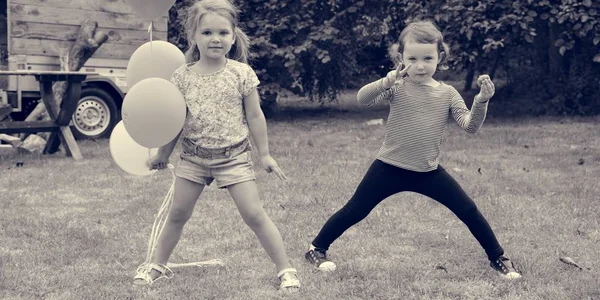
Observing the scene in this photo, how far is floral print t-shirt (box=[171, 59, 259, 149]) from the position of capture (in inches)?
140

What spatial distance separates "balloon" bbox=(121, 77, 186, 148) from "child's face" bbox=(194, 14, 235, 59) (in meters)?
0.24

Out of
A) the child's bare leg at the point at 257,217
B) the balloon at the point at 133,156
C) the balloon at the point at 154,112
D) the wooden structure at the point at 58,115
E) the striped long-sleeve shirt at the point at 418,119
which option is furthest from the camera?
the wooden structure at the point at 58,115

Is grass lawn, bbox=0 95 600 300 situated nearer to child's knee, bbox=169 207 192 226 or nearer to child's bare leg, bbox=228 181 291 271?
child's bare leg, bbox=228 181 291 271

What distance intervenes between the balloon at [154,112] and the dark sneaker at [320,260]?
103cm

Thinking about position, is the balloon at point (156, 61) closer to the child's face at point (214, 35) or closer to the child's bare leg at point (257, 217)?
the child's face at point (214, 35)

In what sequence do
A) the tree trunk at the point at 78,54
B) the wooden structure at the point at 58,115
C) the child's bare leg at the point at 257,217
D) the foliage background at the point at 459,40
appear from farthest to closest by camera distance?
the foliage background at the point at 459,40
the tree trunk at the point at 78,54
the wooden structure at the point at 58,115
the child's bare leg at the point at 257,217

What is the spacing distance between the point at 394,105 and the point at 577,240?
150cm

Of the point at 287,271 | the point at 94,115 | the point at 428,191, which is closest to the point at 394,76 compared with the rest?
the point at 428,191

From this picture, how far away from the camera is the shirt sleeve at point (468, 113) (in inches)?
142

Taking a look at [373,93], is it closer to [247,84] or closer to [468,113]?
[468,113]

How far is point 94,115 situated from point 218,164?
5.99 meters

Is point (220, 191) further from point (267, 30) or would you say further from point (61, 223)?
point (267, 30)

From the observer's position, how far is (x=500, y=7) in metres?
10.6

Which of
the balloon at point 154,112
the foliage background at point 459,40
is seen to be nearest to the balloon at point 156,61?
the balloon at point 154,112
